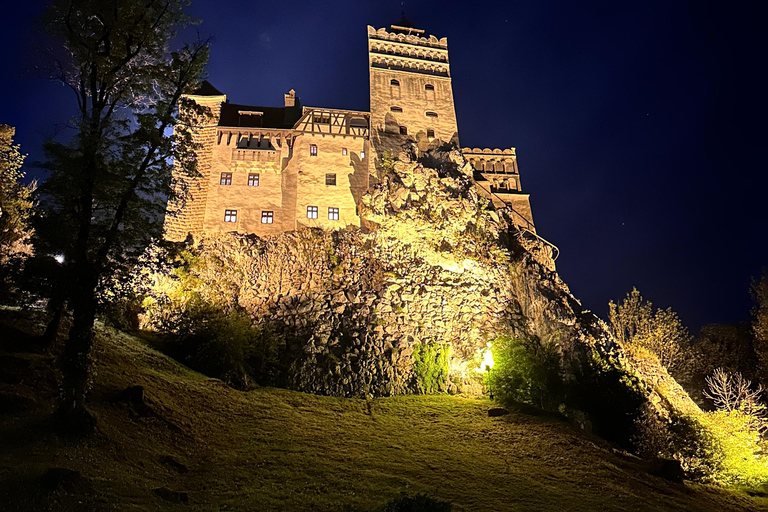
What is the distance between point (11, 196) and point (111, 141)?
81.8ft

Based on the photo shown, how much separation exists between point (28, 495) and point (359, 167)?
31.0 m

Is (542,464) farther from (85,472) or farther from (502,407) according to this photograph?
(85,472)

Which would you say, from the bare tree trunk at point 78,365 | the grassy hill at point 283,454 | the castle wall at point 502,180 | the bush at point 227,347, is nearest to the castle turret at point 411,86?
the castle wall at point 502,180

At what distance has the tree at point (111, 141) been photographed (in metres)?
14.7

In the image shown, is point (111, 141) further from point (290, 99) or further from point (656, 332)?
point (656, 332)

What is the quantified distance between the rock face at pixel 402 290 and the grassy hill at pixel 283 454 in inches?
142

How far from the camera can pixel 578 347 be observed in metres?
27.2

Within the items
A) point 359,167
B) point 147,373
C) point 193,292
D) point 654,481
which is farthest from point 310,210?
point 654,481

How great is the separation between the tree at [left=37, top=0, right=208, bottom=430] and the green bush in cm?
1687

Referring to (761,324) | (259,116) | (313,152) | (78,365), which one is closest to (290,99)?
(259,116)

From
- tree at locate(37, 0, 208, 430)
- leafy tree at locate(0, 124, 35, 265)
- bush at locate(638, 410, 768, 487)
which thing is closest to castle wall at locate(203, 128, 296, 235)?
leafy tree at locate(0, 124, 35, 265)

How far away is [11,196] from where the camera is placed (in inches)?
1292

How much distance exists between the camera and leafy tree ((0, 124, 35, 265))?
30609mm

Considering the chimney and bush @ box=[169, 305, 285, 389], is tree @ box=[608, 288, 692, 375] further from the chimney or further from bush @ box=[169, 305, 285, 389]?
the chimney
